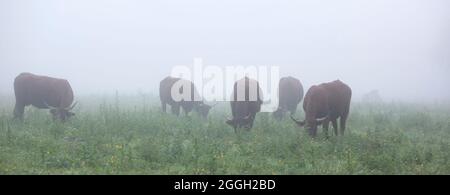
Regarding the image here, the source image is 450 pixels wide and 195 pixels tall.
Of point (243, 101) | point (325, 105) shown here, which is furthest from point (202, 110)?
point (325, 105)

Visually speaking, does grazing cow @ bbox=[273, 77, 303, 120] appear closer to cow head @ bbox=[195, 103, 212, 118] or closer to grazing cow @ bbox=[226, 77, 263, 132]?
cow head @ bbox=[195, 103, 212, 118]

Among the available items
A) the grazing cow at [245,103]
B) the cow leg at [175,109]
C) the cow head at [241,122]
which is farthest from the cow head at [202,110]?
the cow head at [241,122]

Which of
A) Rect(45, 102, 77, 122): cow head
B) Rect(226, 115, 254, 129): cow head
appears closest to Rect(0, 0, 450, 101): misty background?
Rect(226, 115, 254, 129): cow head

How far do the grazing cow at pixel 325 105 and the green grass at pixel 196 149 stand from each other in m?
0.59

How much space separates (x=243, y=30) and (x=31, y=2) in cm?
5389

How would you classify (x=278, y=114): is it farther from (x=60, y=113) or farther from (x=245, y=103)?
(x=60, y=113)

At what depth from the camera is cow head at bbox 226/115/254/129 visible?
1602 centimetres

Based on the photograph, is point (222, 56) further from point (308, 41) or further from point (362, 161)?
point (362, 161)

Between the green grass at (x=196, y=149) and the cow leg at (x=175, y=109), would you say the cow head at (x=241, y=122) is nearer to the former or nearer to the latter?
the green grass at (x=196, y=149)

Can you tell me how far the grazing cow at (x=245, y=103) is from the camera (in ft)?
53.2

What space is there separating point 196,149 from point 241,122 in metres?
4.60

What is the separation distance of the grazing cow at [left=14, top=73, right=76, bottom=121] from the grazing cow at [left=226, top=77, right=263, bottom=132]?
587cm

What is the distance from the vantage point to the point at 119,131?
A: 47.9 ft
